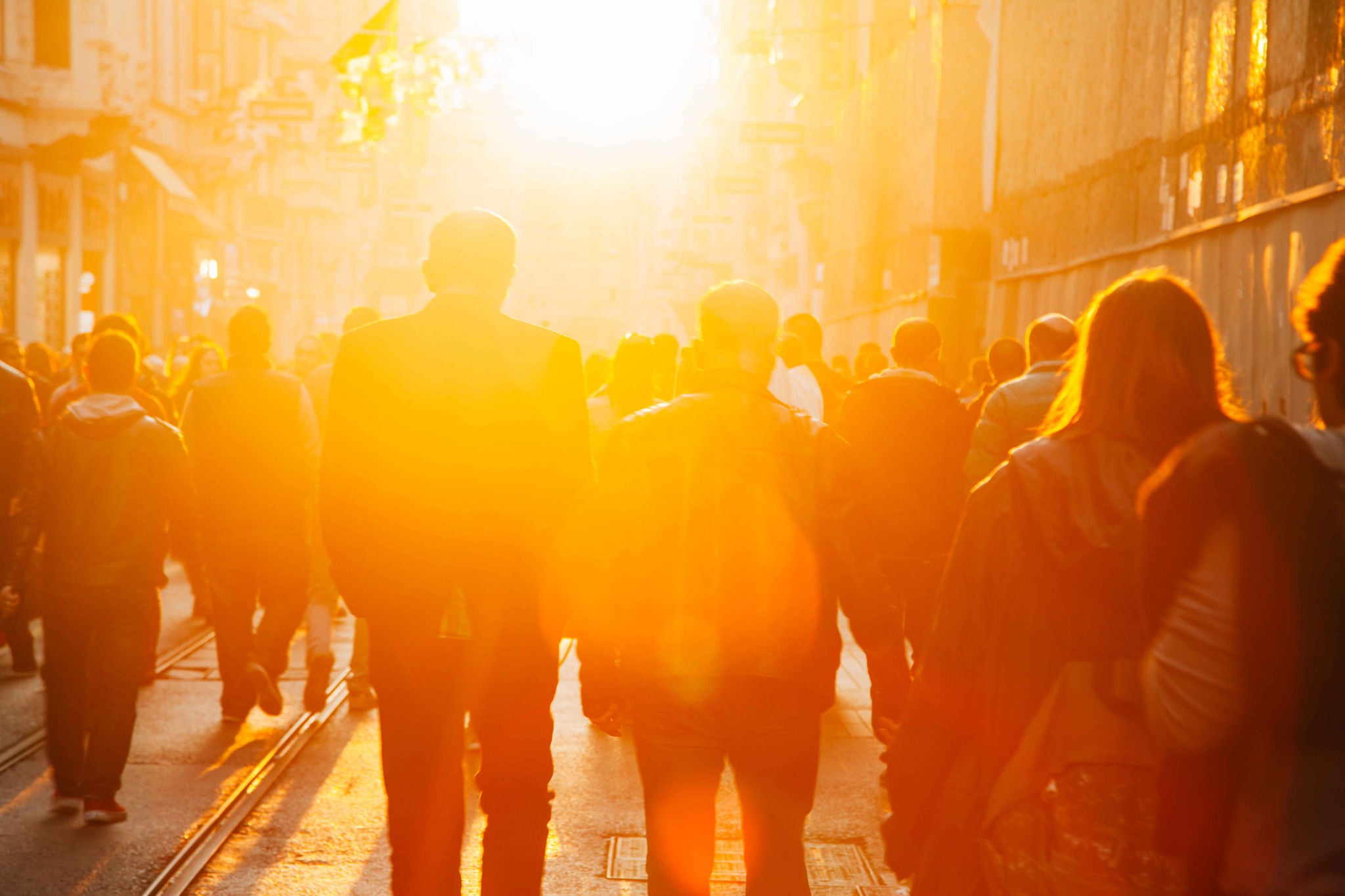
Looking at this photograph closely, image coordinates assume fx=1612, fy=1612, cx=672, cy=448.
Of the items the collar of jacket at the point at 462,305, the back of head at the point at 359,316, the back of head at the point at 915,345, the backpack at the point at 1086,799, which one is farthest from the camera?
the back of head at the point at 359,316

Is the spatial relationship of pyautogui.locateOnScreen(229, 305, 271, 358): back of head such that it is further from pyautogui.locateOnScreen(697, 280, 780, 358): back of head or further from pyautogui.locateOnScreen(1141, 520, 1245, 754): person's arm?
pyautogui.locateOnScreen(1141, 520, 1245, 754): person's arm

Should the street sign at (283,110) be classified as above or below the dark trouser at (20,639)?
above

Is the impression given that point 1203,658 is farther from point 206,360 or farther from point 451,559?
point 206,360

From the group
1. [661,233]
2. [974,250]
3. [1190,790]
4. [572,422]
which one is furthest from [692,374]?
[661,233]

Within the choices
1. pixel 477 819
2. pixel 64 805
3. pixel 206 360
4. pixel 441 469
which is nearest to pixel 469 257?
pixel 441 469

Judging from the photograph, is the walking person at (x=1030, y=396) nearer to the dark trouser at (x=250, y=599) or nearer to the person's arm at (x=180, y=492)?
the person's arm at (x=180, y=492)

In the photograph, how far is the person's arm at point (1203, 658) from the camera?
2.14 m

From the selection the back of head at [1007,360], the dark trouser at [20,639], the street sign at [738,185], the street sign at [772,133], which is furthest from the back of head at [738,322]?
the street sign at [738,185]

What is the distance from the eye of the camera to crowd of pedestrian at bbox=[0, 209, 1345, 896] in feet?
7.03

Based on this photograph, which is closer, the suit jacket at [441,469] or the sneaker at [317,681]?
the suit jacket at [441,469]

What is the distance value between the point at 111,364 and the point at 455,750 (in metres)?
3.12

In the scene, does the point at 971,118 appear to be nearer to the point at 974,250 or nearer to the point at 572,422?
the point at 974,250

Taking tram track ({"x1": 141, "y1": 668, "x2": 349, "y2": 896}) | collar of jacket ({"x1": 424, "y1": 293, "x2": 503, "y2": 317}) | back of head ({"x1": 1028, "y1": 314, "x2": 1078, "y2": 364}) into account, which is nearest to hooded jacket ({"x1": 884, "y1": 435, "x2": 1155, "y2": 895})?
collar of jacket ({"x1": 424, "y1": 293, "x2": 503, "y2": 317})

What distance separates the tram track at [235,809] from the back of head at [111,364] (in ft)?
5.63
